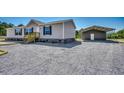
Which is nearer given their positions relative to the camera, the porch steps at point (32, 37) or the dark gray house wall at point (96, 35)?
the porch steps at point (32, 37)

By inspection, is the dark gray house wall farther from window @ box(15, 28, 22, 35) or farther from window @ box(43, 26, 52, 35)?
window @ box(15, 28, 22, 35)

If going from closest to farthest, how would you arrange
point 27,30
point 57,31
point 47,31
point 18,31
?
point 57,31, point 47,31, point 27,30, point 18,31

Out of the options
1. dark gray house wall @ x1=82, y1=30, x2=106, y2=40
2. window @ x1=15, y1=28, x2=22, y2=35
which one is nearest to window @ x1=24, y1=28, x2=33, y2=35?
window @ x1=15, y1=28, x2=22, y2=35

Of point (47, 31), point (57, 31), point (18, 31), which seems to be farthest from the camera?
point (18, 31)

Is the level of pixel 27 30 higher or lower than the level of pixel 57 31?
higher

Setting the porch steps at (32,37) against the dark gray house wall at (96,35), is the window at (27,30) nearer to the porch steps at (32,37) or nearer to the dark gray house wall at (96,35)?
the porch steps at (32,37)

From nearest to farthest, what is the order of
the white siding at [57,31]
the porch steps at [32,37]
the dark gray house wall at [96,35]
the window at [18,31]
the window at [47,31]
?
1. the white siding at [57,31]
2. the window at [47,31]
3. the porch steps at [32,37]
4. the dark gray house wall at [96,35]
5. the window at [18,31]

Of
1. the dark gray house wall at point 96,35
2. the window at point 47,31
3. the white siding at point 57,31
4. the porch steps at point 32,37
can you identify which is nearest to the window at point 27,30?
the porch steps at point 32,37

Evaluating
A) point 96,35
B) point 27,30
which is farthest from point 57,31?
point 96,35

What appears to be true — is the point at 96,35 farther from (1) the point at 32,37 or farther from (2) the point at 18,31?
(2) the point at 18,31
